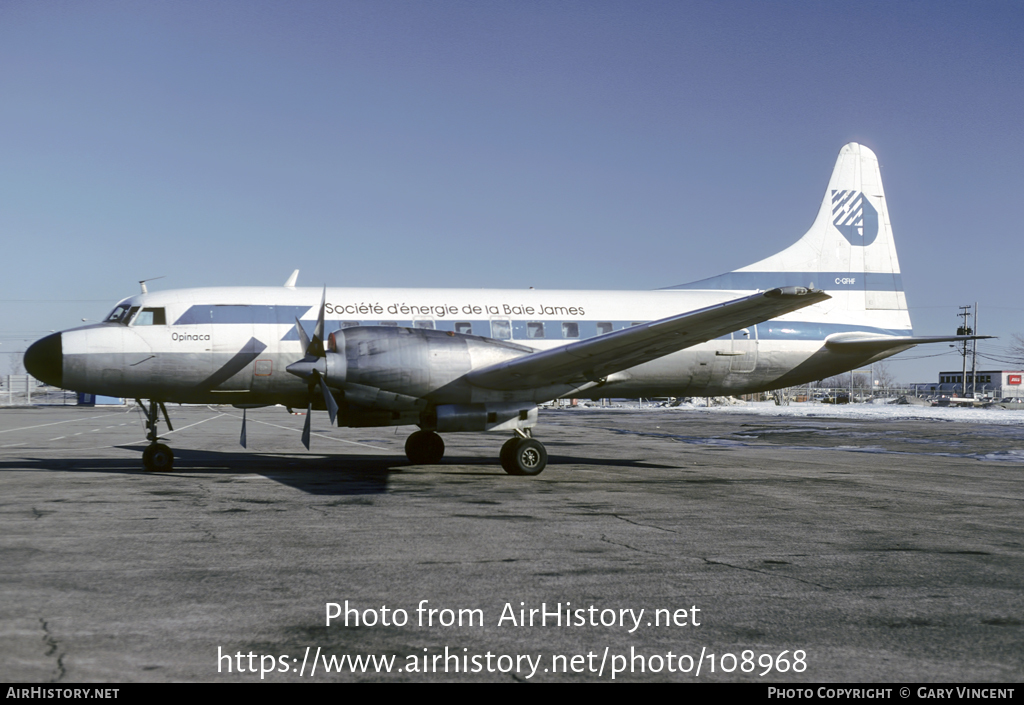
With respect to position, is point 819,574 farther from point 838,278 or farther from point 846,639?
point 838,278

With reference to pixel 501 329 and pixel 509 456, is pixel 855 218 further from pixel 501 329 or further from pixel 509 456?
Answer: pixel 509 456

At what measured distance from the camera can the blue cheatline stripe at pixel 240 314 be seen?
17094 mm

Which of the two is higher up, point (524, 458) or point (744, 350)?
point (744, 350)

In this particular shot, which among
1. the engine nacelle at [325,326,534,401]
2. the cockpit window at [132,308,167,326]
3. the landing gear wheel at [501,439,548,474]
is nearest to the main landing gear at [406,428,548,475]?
the landing gear wheel at [501,439,548,474]

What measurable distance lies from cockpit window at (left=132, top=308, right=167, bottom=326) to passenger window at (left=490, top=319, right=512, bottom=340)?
7.47 metres

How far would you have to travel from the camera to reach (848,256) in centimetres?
2169

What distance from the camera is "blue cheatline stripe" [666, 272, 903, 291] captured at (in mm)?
21156

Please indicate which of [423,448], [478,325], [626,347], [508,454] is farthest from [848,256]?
[423,448]

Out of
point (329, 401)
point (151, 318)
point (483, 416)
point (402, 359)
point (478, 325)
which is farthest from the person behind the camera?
point (478, 325)

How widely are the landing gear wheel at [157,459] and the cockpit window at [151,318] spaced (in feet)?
9.05

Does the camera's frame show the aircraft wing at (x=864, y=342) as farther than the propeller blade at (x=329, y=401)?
Yes

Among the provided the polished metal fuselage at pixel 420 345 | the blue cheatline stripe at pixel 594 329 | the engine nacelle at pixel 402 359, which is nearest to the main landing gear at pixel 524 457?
the polished metal fuselage at pixel 420 345

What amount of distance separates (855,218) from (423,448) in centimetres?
1409

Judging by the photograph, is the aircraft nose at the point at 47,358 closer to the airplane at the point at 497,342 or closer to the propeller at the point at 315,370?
the airplane at the point at 497,342
